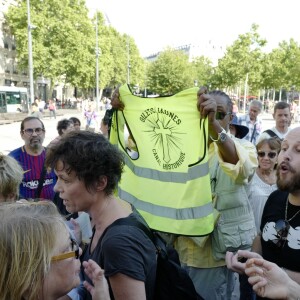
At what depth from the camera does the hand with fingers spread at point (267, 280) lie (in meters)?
1.61

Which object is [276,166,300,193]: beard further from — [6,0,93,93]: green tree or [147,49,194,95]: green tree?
[147,49,194,95]: green tree

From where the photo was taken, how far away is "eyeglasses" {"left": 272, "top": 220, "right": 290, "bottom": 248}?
216cm

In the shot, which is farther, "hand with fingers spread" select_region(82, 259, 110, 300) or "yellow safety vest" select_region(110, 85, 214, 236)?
"yellow safety vest" select_region(110, 85, 214, 236)

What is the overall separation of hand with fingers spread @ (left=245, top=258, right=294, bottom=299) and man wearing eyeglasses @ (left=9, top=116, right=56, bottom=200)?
281 centimetres

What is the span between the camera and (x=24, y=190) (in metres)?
4.28

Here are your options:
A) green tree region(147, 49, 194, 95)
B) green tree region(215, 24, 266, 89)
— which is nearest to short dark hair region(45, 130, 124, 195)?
green tree region(215, 24, 266, 89)

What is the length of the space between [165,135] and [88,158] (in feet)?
3.23

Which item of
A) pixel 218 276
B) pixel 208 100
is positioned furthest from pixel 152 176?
pixel 218 276

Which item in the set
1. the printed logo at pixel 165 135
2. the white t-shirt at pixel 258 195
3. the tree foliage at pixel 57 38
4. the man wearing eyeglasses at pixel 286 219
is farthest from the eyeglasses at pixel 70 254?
Result: the tree foliage at pixel 57 38

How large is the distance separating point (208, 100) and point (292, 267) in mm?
1148

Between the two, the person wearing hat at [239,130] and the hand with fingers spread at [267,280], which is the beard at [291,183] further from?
the person wearing hat at [239,130]

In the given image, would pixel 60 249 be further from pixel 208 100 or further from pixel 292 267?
pixel 208 100

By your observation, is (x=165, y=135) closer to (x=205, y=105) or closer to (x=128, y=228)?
(x=205, y=105)

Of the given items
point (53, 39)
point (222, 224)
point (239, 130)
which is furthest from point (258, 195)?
point (53, 39)
